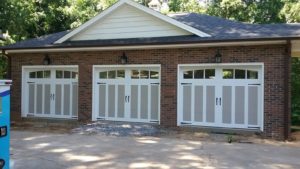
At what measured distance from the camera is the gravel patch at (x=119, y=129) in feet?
42.8

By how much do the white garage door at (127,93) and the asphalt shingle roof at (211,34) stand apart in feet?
3.40

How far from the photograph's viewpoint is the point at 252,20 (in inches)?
1201

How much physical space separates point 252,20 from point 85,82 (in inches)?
738

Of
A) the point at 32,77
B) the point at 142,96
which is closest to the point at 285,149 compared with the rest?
the point at 142,96

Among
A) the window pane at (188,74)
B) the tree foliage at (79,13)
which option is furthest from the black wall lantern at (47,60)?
the window pane at (188,74)

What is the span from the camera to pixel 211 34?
547 inches

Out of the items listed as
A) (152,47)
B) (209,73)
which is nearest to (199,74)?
(209,73)

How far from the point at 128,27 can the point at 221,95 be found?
183 inches

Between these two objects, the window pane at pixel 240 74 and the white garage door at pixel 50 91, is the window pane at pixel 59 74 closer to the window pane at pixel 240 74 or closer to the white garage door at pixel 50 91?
the white garage door at pixel 50 91

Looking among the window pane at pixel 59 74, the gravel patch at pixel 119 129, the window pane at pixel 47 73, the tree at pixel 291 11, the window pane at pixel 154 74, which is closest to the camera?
the gravel patch at pixel 119 129

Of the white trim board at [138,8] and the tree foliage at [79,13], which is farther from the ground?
the tree foliage at [79,13]

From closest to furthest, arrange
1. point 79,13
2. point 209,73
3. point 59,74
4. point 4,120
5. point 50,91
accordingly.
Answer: point 4,120, point 209,73, point 59,74, point 50,91, point 79,13

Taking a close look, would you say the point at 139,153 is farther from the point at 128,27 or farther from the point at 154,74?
the point at 128,27

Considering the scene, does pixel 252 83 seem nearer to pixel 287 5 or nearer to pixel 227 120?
pixel 227 120
